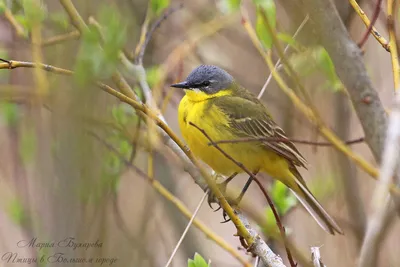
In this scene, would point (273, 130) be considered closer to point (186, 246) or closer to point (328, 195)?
point (328, 195)

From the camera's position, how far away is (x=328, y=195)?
434cm

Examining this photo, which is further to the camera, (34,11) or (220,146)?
(220,146)

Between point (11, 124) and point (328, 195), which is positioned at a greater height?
point (11, 124)

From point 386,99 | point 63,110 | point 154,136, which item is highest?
point 63,110

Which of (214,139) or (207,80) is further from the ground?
(207,80)

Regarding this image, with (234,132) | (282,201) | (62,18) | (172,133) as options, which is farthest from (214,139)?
(172,133)

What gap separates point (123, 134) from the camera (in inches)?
137

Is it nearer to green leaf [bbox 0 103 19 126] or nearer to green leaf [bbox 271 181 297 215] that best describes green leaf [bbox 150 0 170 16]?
green leaf [bbox 0 103 19 126]

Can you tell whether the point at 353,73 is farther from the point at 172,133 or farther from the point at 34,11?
the point at 34,11

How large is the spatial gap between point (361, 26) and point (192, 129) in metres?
1.48

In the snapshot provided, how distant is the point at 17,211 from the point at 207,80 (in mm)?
1544

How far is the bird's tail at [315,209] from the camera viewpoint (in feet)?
11.3

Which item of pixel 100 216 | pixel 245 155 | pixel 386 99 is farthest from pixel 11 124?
pixel 386 99

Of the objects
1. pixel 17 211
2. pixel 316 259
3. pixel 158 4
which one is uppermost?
pixel 158 4
